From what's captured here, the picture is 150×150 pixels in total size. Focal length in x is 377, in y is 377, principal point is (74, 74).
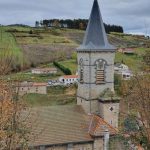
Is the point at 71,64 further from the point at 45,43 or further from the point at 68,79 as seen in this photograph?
the point at 45,43

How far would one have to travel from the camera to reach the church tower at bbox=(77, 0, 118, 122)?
23.8 metres

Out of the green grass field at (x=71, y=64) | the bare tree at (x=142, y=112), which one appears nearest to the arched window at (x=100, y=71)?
the bare tree at (x=142, y=112)

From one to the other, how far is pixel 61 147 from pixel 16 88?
40.9 feet

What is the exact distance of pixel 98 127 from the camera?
73.0 ft

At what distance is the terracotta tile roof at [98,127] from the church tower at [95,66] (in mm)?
789

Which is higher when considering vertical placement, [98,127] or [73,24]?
[73,24]

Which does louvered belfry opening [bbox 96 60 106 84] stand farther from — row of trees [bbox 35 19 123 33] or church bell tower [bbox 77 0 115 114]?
row of trees [bbox 35 19 123 33]

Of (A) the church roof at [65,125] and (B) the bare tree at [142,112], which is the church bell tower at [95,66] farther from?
(B) the bare tree at [142,112]

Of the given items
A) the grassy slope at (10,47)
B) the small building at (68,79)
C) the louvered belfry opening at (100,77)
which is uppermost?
the grassy slope at (10,47)

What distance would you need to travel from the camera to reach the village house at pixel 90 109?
2191 cm

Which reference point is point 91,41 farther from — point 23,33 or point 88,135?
point 23,33

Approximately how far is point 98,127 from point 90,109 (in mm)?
1870

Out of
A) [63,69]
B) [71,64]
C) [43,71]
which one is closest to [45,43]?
[63,69]

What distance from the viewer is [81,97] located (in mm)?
24562
